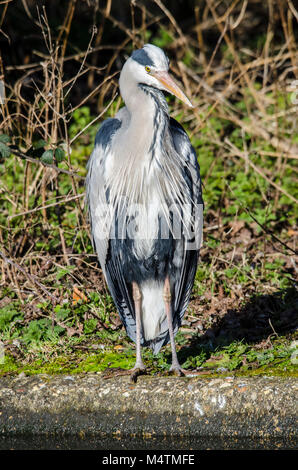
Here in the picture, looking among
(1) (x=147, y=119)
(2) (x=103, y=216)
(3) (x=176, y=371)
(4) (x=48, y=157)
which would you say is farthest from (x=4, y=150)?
(3) (x=176, y=371)

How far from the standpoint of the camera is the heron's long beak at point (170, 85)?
4082 millimetres

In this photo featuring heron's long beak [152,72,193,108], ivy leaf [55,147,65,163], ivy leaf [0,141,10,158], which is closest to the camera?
heron's long beak [152,72,193,108]

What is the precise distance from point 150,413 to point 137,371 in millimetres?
424

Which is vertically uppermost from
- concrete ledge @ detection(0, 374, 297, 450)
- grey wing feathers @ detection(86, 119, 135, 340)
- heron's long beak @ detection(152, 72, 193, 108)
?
heron's long beak @ detection(152, 72, 193, 108)

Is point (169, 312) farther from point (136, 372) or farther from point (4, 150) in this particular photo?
point (4, 150)

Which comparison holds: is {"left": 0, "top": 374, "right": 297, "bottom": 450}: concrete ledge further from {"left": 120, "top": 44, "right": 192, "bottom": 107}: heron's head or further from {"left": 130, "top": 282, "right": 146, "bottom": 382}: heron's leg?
{"left": 120, "top": 44, "right": 192, "bottom": 107}: heron's head

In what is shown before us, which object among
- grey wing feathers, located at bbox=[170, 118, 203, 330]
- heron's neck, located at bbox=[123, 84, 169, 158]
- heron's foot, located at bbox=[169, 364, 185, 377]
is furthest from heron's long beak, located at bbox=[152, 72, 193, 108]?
heron's foot, located at bbox=[169, 364, 185, 377]

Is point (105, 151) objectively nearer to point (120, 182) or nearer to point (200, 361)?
point (120, 182)

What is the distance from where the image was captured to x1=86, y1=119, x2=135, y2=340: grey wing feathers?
4.50 metres

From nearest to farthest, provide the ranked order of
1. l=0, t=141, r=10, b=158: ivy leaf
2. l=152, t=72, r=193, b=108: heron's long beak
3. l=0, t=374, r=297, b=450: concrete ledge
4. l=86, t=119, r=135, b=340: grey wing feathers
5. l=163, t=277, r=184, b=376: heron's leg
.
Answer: l=0, t=374, r=297, b=450: concrete ledge → l=152, t=72, r=193, b=108: heron's long beak → l=163, t=277, r=184, b=376: heron's leg → l=86, t=119, r=135, b=340: grey wing feathers → l=0, t=141, r=10, b=158: ivy leaf

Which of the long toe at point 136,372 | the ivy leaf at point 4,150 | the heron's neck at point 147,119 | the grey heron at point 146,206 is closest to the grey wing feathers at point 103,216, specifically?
the grey heron at point 146,206

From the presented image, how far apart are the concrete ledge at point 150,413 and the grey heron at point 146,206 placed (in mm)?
301

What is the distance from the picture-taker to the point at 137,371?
4.24 m

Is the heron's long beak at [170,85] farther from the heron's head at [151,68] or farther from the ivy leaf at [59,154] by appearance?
the ivy leaf at [59,154]
